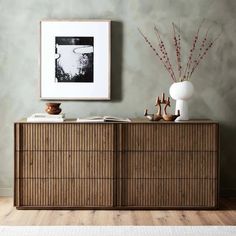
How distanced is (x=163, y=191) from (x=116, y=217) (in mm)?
512

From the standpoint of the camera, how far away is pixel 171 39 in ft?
17.9

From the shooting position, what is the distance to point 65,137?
4996 mm

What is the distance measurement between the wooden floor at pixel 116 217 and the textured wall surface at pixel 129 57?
36.5 inches

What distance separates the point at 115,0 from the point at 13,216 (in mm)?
2157

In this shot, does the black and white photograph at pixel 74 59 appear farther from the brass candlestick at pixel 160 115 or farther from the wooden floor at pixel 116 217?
the wooden floor at pixel 116 217

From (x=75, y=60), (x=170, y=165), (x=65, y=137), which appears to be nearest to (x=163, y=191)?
(x=170, y=165)

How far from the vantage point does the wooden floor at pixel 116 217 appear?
181 inches

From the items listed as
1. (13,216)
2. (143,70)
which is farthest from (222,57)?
(13,216)

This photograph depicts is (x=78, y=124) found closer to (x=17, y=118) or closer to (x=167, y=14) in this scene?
(x=17, y=118)

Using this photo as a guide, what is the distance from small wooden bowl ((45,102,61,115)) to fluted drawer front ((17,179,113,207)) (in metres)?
0.59

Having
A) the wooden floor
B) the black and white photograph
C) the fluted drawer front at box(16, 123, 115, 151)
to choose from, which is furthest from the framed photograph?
the wooden floor

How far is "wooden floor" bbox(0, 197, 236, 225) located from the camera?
15.1ft

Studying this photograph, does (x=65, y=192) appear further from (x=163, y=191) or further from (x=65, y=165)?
(x=163, y=191)

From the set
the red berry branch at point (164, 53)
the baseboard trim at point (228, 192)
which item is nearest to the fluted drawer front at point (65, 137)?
the red berry branch at point (164, 53)
